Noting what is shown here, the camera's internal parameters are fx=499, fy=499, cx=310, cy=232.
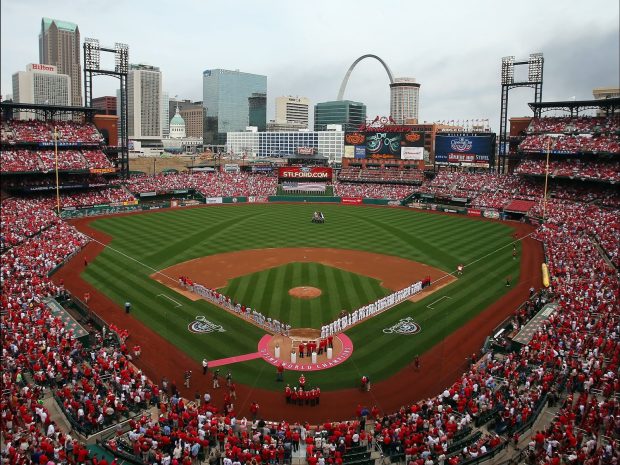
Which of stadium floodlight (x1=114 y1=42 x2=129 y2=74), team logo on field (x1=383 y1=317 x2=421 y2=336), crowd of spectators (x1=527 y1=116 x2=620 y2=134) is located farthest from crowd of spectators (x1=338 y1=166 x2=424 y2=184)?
team logo on field (x1=383 y1=317 x2=421 y2=336)

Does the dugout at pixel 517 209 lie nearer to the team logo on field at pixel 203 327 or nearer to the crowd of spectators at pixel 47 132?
the team logo on field at pixel 203 327

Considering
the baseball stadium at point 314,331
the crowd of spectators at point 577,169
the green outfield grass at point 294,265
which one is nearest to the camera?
the baseball stadium at point 314,331

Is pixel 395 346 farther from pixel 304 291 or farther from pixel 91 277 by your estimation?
pixel 91 277

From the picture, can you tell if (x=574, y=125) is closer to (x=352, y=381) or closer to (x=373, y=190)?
(x=373, y=190)

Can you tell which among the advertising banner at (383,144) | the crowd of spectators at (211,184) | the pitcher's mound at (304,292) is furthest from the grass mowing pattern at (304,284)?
the advertising banner at (383,144)

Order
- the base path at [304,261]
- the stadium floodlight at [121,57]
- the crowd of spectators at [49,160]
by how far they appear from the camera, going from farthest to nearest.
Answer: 1. the stadium floodlight at [121,57]
2. the crowd of spectators at [49,160]
3. the base path at [304,261]

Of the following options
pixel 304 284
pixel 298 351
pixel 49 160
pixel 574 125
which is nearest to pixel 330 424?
pixel 298 351
